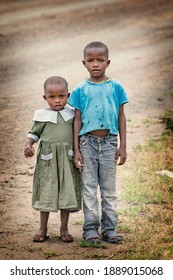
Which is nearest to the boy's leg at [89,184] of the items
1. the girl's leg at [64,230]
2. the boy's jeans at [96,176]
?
the boy's jeans at [96,176]

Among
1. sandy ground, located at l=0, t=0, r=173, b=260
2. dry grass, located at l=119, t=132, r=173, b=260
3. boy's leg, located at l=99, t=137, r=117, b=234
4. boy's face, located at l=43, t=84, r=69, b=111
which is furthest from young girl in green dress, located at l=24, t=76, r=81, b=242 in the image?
dry grass, located at l=119, t=132, r=173, b=260

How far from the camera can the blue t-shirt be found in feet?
15.4

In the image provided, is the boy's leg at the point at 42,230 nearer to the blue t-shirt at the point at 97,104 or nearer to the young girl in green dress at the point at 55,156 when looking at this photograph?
the young girl in green dress at the point at 55,156

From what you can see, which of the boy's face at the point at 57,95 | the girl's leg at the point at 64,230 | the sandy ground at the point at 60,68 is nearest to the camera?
the boy's face at the point at 57,95

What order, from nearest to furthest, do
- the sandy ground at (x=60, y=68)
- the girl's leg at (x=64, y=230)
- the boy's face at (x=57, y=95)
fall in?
the boy's face at (x=57, y=95), the girl's leg at (x=64, y=230), the sandy ground at (x=60, y=68)

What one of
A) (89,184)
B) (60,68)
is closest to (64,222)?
(89,184)

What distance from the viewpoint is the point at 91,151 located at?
4734 mm

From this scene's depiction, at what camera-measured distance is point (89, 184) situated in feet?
15.5

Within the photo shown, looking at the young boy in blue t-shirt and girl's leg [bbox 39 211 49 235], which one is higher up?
the young boy in blue t-shirt

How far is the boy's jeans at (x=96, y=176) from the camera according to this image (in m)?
4.73

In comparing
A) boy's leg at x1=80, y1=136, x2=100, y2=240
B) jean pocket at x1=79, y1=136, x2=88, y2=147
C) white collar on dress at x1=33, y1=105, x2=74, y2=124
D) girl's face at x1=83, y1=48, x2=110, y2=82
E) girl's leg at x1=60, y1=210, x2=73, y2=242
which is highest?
girl's face at x1=83, y1=48, x2=110, y2=82

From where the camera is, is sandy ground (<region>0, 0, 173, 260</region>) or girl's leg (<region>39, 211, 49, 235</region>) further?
sandy ground (<region>0, 0, 173, 260</region>)

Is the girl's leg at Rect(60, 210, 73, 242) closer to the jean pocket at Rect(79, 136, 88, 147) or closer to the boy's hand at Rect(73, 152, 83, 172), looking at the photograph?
the boy's hand at Rect(73, 152, 83, 172)

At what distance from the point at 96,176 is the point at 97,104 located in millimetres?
471
